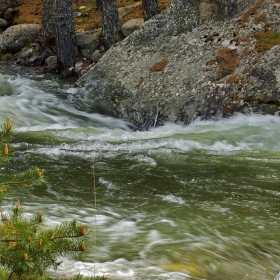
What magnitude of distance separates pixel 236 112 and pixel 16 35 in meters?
13.7

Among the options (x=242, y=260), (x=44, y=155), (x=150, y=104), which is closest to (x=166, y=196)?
(x=242, y=260)

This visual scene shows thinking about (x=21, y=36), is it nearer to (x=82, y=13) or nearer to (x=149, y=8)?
(x=82, y=13)

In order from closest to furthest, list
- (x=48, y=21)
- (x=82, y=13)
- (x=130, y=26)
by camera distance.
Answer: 1. (x=130, y=26)
2. (x=48, y=21)
3. (x=82, y=13)

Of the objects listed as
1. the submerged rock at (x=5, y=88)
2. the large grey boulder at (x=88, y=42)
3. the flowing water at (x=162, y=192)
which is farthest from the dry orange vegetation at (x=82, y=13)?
the flowing water at (x=162, y=192)

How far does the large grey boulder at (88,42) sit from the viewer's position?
18156 millimetres

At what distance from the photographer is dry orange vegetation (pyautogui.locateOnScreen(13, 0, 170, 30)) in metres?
20.3

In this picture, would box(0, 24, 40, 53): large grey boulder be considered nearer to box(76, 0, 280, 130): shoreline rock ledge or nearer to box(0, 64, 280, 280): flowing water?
box(76, 0, 280, 130): shoreline rock ledge

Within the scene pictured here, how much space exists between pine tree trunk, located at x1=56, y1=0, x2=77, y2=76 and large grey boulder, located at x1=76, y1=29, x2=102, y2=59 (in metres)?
0.81

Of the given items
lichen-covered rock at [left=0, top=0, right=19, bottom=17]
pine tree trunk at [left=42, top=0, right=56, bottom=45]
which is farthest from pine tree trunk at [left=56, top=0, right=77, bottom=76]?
lichen-covered rock at [left=0, top=0, right=19, bottom=17]

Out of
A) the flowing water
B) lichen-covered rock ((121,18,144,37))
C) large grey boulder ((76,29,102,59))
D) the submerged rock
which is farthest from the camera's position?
large grey boulder ((76,29,102,59))

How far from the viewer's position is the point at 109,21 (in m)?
17.1

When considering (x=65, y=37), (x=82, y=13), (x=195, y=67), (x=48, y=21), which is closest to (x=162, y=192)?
(x=195, y=67)

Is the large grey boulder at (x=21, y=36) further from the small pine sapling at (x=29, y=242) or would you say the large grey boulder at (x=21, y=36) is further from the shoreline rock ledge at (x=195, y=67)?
the small pine sapling at (x=29, y=242)

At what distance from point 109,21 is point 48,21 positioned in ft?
11.0
